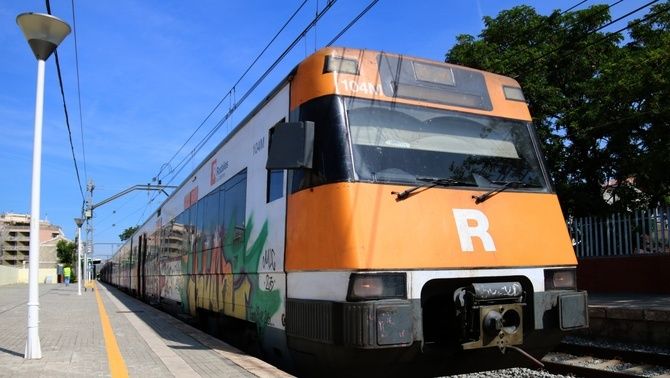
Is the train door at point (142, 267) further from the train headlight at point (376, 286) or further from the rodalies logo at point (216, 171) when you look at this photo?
the train headlight at point (376, 286)

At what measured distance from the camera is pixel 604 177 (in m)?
19.9

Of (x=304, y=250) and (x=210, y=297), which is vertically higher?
(x=304, y=250)

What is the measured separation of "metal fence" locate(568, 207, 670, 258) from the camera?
13.3 meters

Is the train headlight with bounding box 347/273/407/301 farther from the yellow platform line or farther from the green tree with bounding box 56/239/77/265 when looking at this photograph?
the green tree with bounding box 56/239/77/265

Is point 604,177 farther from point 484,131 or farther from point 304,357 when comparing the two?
point 304,357

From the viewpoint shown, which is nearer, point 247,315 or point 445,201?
point 445,201

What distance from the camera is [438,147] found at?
5516 millimetres

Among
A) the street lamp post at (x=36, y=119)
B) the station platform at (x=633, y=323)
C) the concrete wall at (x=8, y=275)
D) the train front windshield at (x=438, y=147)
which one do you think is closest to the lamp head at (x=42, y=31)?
the street lamp post at (x=36, y=119)

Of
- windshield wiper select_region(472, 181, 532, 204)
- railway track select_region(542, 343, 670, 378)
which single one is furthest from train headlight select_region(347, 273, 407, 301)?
railway track select_region(542, 343, 670, 378)

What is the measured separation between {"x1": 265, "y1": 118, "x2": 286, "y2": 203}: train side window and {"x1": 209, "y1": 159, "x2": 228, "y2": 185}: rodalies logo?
236cm

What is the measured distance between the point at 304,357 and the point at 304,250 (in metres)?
0.96

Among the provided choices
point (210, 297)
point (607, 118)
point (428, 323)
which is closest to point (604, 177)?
point (607, 118)

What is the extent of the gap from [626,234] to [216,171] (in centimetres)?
1032

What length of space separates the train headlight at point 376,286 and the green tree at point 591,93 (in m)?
13.5
